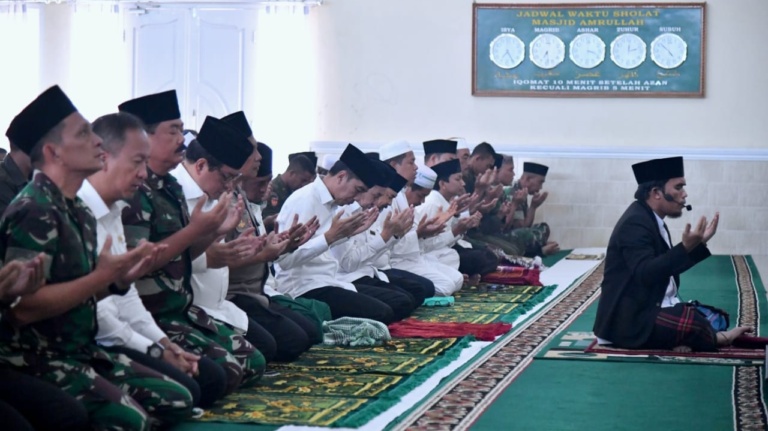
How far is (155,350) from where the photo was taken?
3.65 m

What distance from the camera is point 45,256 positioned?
9.92ft

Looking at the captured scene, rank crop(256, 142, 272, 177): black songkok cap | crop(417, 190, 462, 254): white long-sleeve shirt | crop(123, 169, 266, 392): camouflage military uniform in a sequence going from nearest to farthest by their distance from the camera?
1. crop(123, 169, 266, 392): camouflage military uniform
2. crop(256, 142, 272, 177): black songkok cap
3. crop(417, 190, 462, 254): white long-sleeve shirt

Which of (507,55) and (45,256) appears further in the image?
(507,55)

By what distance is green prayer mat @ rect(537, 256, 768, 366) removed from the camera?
487cm

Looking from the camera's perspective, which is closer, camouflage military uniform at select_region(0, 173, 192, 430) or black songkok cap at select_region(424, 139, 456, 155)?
camouflage military uniform at select_region(0, 173, 192, 430)

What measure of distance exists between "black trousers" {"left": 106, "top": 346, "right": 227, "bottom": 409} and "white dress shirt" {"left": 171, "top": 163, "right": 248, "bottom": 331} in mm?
439

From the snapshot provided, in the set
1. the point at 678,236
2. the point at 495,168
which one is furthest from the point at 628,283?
the point at 678,236

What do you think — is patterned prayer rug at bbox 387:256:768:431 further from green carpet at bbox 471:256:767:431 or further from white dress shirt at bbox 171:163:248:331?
white dress shirt at bbox 171:163:248:331

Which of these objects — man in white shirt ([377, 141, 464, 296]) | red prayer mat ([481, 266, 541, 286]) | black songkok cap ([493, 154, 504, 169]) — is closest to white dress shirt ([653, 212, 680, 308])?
man in white shirt ([377, 141, 464, 296])

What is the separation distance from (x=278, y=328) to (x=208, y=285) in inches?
21.7

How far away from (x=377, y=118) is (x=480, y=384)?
681 cm

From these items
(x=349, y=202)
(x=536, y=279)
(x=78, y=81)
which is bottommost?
(x=536, y=279)

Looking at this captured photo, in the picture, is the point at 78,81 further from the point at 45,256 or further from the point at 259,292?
the point at 45,256

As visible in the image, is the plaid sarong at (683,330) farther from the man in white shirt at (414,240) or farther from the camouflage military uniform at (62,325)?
the camouflage military uniform at (62,325)
